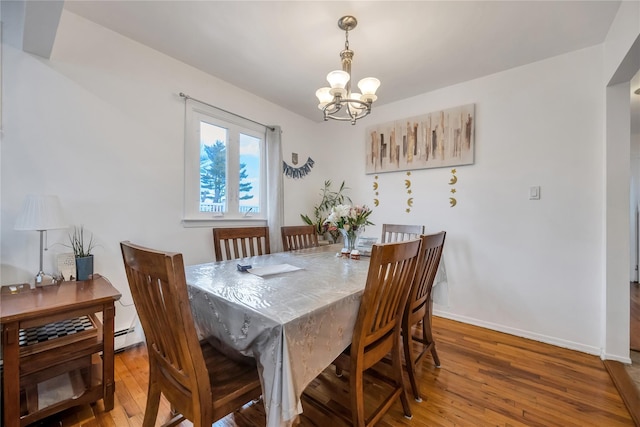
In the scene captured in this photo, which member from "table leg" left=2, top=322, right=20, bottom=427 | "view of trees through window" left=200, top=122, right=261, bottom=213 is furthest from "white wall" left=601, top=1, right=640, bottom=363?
"table leg" left=2, top=322, right=20, bottom=427

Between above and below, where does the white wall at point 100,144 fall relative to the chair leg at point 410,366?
above

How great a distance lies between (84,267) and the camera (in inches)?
65.3

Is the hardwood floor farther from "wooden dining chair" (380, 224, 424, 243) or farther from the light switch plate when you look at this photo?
the light switch plate

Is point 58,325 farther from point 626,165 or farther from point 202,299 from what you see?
point 626,165

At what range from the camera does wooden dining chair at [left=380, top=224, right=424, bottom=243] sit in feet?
7.72

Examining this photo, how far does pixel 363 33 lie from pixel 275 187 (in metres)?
1.74

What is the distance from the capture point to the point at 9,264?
1567 mm

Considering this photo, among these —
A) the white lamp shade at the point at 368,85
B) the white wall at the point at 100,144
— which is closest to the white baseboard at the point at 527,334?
the white lamp shade at the point at 368,85

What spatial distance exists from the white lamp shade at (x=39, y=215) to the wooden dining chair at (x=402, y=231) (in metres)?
2.42

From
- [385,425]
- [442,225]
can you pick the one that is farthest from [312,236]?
[385,425]

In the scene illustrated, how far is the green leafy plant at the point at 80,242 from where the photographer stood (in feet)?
5.80

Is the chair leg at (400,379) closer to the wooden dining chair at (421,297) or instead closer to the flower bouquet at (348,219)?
the wooden dining chair at (421,297)

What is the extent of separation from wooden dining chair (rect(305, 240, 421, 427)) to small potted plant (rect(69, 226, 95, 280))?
63.7 inches

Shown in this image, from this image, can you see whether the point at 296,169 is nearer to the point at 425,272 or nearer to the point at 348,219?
the point at 348,219
